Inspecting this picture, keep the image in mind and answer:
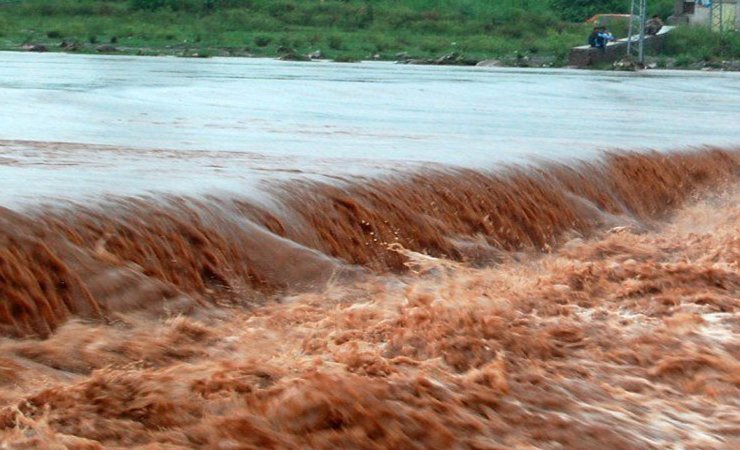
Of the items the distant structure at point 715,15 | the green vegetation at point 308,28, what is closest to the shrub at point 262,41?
the green vegetation at point 308,28

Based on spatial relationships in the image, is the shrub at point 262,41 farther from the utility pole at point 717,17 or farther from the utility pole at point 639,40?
the utility pole at point 717,17

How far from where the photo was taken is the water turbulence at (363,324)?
4508 millimetres

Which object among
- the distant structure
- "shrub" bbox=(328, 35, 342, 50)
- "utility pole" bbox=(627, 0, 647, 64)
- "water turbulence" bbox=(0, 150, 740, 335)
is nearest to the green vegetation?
"shrub" bbox=(328, 35, 342, 50)

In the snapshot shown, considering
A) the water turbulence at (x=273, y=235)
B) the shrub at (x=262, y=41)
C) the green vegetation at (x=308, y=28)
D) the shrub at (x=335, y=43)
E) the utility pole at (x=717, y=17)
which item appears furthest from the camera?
the utility pole at (x=717, y=17)

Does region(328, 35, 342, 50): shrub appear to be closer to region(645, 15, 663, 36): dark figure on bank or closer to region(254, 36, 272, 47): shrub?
region(254, 36, 272, 47): shrub

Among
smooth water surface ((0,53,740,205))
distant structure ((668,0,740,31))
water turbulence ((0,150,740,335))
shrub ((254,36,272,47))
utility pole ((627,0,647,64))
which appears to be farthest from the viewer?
distant structure ((668,0,740,31))

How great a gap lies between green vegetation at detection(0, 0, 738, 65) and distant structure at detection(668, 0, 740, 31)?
3.28m

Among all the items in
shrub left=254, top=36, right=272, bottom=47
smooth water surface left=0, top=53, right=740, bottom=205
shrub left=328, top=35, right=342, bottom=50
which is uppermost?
smooth water surface left=0, top=53, right=740, bottom=205

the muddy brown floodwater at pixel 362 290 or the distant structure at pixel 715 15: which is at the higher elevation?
the muddy brown floodwater at pixel 362 290

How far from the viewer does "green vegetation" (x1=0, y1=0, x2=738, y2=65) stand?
43094mm

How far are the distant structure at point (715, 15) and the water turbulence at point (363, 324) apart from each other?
39829 mm

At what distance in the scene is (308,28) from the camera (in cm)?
4881

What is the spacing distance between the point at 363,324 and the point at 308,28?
142ft

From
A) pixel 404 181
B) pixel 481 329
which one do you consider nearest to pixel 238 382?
pixel 481 329
